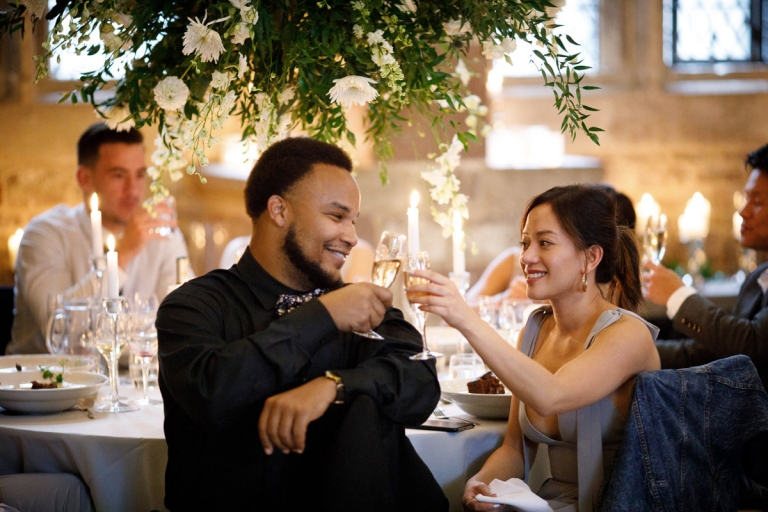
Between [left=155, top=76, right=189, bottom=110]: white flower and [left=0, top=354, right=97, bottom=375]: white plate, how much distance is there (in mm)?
961

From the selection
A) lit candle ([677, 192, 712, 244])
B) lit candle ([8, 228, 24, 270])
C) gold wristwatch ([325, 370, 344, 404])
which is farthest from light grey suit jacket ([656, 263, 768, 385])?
lit candle ([8, 228, 24, 270])

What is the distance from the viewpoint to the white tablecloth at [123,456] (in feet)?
7.30

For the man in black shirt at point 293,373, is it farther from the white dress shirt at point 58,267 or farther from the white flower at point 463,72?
the white dress shirt at point 58,267

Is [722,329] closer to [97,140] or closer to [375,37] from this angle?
[375,37]

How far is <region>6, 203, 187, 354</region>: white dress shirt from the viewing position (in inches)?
147

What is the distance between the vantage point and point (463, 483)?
89.6 inches

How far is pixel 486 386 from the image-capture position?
2.50 m

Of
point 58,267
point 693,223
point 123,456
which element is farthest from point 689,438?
point 693,223

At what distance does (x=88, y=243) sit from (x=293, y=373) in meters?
2.48

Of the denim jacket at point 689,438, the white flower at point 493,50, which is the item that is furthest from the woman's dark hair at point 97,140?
the denim jacket at point 689,438

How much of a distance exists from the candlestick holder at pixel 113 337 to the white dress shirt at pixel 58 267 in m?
1.10

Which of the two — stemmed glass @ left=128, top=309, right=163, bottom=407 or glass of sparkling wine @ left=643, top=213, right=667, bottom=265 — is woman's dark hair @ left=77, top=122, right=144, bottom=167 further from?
glass of sparkling wine @ left=643, top=213, right=667, bottom=265

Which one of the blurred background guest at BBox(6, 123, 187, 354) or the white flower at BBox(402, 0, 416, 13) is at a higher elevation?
the white flower at BBox(402, 0, 416, 13)

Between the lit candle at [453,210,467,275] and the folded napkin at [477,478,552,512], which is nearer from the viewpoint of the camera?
the folded napkin at [477,478,552,512]
